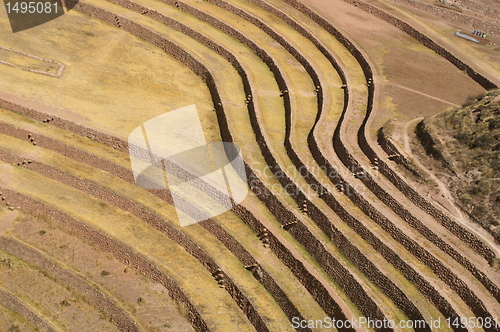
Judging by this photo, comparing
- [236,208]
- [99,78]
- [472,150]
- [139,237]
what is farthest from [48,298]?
[472,150]

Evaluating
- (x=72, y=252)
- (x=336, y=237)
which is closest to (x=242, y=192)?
(x=336, y=237)

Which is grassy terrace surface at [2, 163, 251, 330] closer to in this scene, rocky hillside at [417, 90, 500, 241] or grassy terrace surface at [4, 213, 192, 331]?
grassy terrace surface at [4, 213, 192, 331]

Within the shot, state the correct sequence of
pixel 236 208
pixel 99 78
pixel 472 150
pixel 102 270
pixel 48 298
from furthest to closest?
pixel 99 78 < pixel 236 208 < pixel 472 150 < pixel 102 270 < pixel 48 298

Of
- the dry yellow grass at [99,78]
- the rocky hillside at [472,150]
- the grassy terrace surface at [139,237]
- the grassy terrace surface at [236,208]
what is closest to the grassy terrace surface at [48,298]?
the grassy terrace surface at [236,208]

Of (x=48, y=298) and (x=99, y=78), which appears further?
(x=99, y=78)

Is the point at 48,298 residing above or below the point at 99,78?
below

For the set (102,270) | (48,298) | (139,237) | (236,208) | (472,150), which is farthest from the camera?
(236,208)

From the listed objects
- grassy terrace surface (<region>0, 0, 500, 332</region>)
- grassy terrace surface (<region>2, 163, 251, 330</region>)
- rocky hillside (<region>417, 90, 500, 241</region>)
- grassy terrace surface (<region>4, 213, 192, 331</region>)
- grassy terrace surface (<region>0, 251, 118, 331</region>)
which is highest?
rocky hillside (<region>417, 90, 500, 241</region>)

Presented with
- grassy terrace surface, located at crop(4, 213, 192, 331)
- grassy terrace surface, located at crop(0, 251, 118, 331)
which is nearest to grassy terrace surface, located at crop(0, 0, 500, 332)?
grassy terrace surface, located at crop(4, 213, 192, 331)

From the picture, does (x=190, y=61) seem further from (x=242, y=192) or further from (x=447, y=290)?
(x=447, y=290)

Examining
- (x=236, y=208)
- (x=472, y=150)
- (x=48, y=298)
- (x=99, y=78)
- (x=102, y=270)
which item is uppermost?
(x=472, y=150)

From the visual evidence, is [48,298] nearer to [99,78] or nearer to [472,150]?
[99,78]
